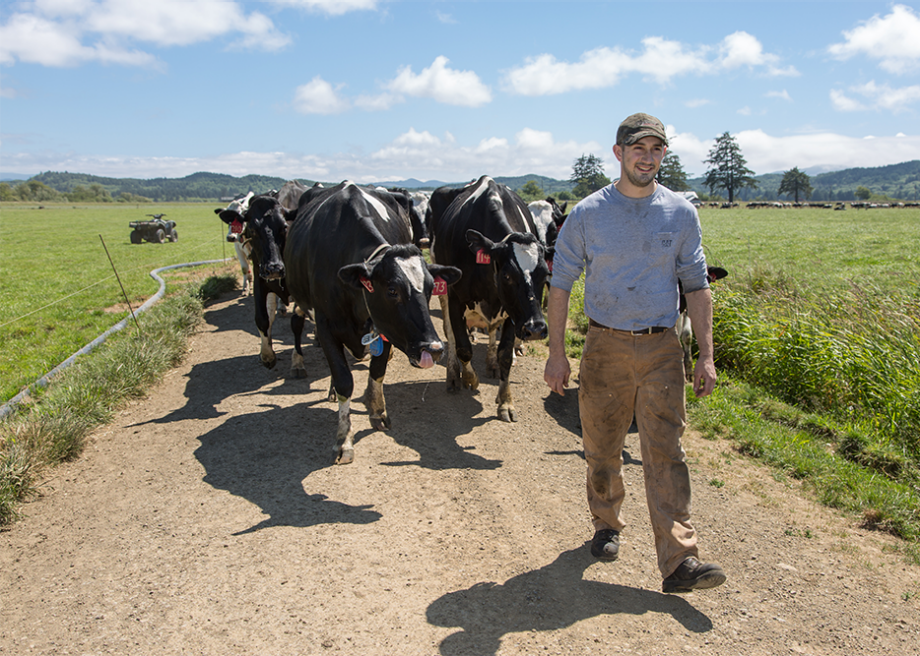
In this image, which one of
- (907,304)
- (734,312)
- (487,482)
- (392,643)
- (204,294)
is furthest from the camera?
(204,294)

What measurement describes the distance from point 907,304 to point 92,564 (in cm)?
1099

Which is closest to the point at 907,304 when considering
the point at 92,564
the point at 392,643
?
the point at 392,643

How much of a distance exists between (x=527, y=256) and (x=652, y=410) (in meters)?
3.09

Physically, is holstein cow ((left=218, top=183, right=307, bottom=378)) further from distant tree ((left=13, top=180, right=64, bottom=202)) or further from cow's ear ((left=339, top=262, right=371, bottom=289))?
distant tree ((left=13, top=180, right=64, bottom=202))

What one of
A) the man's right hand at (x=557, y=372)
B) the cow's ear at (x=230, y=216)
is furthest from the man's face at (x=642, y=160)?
the cow's ear at (x=230, y=216)

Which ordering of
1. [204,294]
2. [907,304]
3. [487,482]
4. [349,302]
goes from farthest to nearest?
[204,294] → [907,304] → [349,302] → [487,482]

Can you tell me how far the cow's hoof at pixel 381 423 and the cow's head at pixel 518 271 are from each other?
174 cm

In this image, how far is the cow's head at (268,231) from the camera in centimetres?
791

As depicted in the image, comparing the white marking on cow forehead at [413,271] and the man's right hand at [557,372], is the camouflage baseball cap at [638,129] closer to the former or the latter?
the man's right hand at [557,372]

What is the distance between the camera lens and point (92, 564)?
13.6ft

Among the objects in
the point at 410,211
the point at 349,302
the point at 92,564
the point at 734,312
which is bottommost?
the point at 92,564

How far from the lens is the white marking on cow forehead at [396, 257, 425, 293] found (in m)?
5.32

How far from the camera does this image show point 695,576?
11.5 feet

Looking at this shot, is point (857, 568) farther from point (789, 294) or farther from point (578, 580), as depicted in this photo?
point (789, 294)
